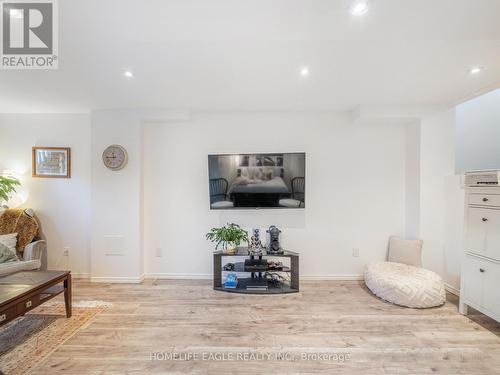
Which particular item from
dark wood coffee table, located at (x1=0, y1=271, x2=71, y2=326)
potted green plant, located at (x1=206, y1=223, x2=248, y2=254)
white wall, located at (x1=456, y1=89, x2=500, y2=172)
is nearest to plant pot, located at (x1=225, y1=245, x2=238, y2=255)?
potted green plant, located at (x1=206, y1=223, x2=248, y2=254)

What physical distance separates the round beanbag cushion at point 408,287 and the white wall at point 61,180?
418cm

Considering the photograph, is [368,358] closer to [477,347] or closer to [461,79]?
[477,347]

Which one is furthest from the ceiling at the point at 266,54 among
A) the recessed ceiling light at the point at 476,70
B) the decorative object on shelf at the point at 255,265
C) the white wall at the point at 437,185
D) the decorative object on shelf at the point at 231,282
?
the decorative object on shelf at the point at 231,282

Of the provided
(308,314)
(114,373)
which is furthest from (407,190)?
(114,373)

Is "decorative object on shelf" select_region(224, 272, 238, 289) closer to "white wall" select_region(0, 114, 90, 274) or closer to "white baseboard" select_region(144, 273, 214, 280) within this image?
"white baseboard" select_region(144, 273, 214, 280)

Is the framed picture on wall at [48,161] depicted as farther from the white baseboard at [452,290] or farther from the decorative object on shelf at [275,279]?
the white baseboard at [452,290]

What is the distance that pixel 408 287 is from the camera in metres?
2.49

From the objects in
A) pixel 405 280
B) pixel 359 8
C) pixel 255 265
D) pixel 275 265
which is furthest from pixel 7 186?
pixel 405 280

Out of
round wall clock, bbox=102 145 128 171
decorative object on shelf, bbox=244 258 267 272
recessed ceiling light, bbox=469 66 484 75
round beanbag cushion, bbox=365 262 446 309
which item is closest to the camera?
recessed ceiling light, bbox=469 66 484 75

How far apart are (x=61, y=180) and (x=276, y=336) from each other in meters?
3.74

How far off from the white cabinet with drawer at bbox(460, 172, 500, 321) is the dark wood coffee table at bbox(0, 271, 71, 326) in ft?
13.5

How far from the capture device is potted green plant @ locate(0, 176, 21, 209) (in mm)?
3052

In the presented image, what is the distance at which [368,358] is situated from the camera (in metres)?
1.77

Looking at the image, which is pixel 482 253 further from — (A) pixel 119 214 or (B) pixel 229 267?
(A) pixel 119 214
